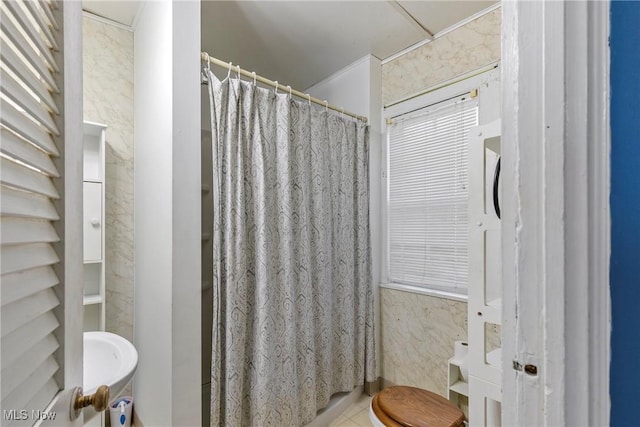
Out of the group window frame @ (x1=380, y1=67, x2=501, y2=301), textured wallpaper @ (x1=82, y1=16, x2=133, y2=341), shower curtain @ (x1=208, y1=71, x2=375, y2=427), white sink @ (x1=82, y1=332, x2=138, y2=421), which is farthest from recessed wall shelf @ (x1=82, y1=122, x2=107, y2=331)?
window frame @ (x1=380, y1=67, x2=501, y2=301)

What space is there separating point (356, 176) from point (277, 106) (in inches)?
29.7

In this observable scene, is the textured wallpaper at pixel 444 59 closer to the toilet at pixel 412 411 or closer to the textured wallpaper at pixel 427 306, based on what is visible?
the textured wallpaper at pixel 427 306

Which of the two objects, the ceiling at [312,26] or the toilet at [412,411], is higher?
the ceiling at [312,26]

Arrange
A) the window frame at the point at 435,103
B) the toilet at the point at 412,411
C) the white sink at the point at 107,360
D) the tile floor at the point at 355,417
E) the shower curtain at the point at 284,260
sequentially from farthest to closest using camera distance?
the tile floor at the point at 355,417
the window frame at the point at 435,103
the shower curtain at the point at 284,260
the toilet at the point at 412,411
the white sink at the point at 107,360

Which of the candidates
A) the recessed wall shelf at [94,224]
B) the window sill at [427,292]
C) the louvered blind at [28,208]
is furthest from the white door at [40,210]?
the window sill at [427,292]

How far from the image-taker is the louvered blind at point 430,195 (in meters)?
1.89

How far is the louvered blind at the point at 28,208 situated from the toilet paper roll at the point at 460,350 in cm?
175

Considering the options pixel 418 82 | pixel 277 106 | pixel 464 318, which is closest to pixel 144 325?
pixel 277 106

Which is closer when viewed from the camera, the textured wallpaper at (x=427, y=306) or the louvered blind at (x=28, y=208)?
the louvered blind at (x=28, y=208)

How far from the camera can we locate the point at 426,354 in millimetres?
1974

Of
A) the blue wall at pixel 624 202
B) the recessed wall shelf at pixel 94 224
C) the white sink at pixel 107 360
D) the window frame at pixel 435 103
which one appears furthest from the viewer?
the window frame at pixel 435 103

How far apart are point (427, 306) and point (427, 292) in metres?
0.09

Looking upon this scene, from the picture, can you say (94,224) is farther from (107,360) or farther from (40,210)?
(40,210)

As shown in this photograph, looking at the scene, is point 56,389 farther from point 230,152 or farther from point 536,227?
point 230,152
